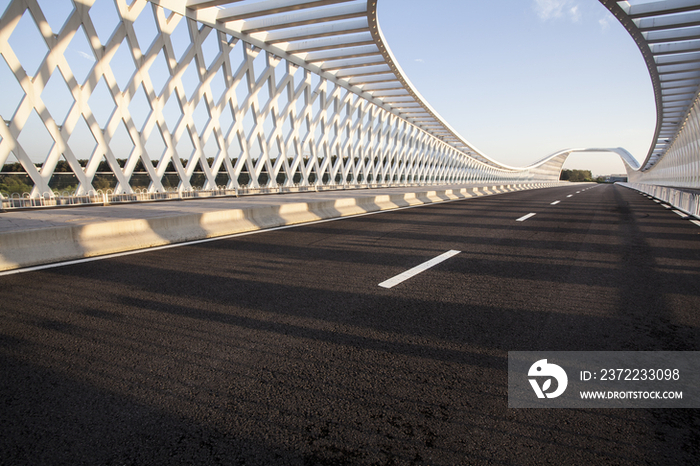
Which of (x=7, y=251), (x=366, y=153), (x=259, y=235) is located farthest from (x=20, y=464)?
(x=366, y=153)

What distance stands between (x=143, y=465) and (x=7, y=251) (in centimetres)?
547

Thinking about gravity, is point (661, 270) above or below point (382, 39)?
below

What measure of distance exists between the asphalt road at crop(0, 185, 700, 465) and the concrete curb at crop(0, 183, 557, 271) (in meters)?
0.73

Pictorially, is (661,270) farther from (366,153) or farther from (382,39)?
(366,153)

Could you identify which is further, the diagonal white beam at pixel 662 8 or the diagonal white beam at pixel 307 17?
the diagonal white beam at pixel 307 17

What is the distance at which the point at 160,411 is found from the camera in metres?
2.21

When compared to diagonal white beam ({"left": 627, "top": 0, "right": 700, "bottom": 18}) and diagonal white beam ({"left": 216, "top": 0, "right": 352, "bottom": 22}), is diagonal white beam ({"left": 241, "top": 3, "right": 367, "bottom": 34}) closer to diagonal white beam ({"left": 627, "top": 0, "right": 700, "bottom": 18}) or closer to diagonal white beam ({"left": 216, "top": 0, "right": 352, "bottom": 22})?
diagonal white beam ({"left": 216, "top": 0, "right": 352, "bottom": 22})

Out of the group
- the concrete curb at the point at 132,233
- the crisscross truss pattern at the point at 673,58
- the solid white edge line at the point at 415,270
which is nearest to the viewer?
the solid white edge line at the point at 415,270

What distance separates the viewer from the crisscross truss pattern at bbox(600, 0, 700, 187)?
59.5 ft

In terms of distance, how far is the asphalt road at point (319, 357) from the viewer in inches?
76.7
